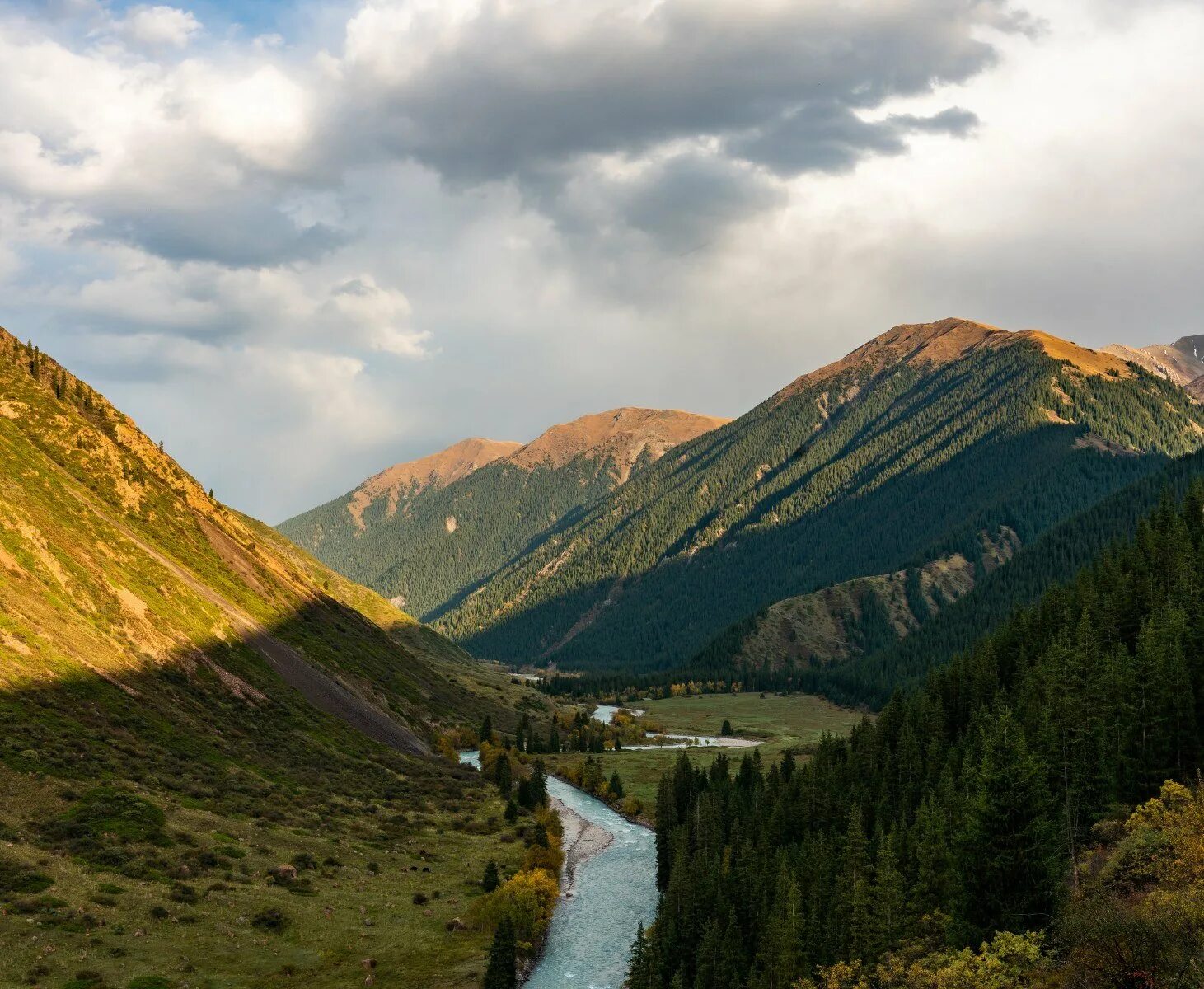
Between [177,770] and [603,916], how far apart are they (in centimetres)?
5257

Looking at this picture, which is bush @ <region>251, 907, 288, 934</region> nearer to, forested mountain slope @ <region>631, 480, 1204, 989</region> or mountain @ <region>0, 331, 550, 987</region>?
mountain @ <region>0, 331, 550, 987</region>

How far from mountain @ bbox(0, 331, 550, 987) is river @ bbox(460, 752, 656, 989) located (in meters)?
9.39

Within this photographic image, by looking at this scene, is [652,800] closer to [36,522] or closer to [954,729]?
[954,729]

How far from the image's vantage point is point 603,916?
108375 mm

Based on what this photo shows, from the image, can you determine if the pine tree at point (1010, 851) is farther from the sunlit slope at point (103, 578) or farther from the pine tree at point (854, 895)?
the sunlit slope at point (103, 578)

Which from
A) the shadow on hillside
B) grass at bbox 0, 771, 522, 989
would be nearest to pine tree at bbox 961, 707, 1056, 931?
grass at bbox 0, 771, 522, 989

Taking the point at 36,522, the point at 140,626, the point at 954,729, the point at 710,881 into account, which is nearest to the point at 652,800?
the point at 954,729

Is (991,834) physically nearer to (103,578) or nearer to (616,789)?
(616,789)

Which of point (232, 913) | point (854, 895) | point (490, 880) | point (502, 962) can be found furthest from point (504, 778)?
point (854, 895)

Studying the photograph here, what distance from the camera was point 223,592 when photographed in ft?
595

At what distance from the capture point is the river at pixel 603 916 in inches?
3565

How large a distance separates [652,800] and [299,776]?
64745 millimetres

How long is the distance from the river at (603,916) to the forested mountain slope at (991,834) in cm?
625

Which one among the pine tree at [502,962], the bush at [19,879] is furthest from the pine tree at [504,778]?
the bush at [19,879]
